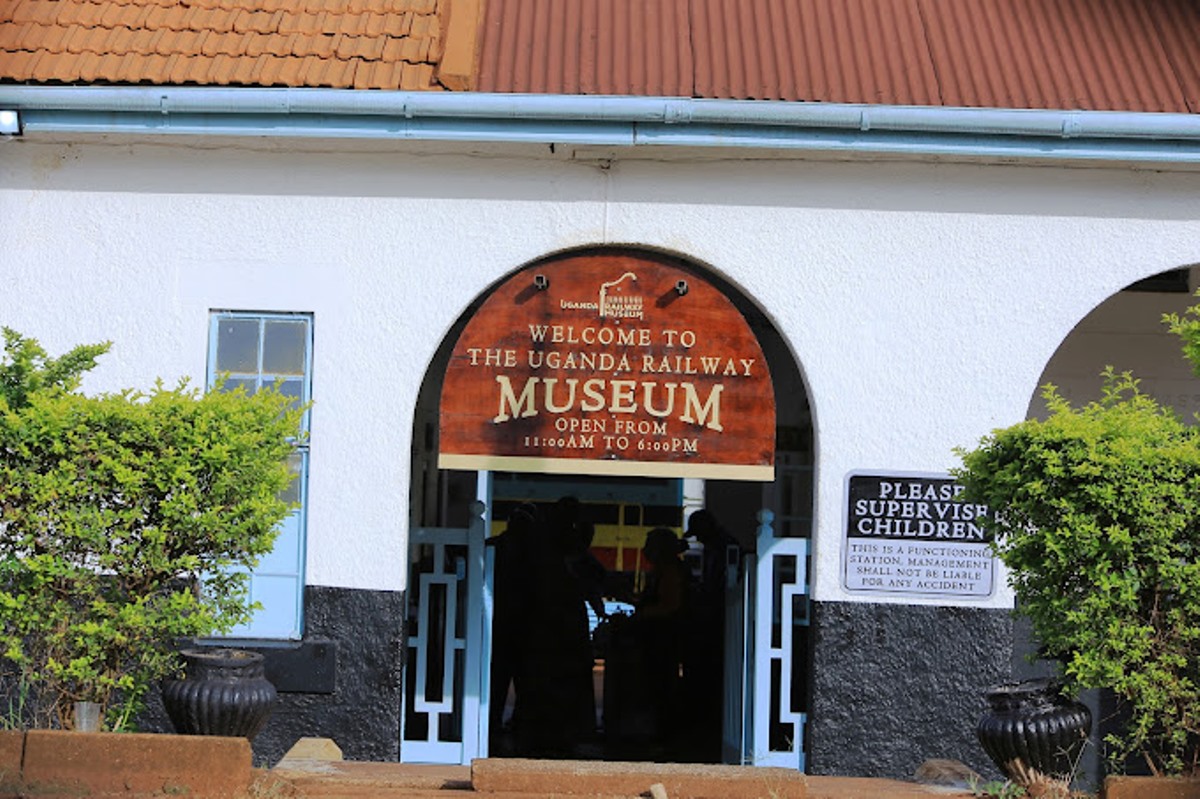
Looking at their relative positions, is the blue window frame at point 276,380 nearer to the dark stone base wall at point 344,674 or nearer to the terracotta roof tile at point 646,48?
the dark stone base wall at point 344,674

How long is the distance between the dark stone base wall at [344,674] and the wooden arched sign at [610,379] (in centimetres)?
92

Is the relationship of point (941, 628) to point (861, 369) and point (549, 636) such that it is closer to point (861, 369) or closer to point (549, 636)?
point (861, 369)

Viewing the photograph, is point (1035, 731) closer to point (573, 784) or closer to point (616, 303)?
point (573, 784)

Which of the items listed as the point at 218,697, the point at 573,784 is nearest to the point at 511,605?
the point at 573,784

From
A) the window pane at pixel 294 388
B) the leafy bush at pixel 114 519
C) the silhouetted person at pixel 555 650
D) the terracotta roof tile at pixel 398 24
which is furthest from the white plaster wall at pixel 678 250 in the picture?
the silhouetted person at pixel 555 650

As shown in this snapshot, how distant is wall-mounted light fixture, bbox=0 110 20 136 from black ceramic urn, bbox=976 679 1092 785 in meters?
5.63

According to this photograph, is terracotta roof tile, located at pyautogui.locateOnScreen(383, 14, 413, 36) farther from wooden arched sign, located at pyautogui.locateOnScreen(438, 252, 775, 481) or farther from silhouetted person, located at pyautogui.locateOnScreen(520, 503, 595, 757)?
silhouetted person, located at pyautogui.locateOnScreen(520, 503, 595, 757)

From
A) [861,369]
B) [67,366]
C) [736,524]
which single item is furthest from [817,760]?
[736,524]

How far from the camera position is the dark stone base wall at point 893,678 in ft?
29.3

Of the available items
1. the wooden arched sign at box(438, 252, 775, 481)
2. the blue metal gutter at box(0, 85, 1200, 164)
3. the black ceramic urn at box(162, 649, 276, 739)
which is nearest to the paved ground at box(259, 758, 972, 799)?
the black ceramic urn at box(162, 649, 276, 739)

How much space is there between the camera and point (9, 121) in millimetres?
8719

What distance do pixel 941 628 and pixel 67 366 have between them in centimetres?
464

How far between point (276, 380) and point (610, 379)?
5.85ft

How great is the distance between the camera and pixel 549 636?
439 inches
